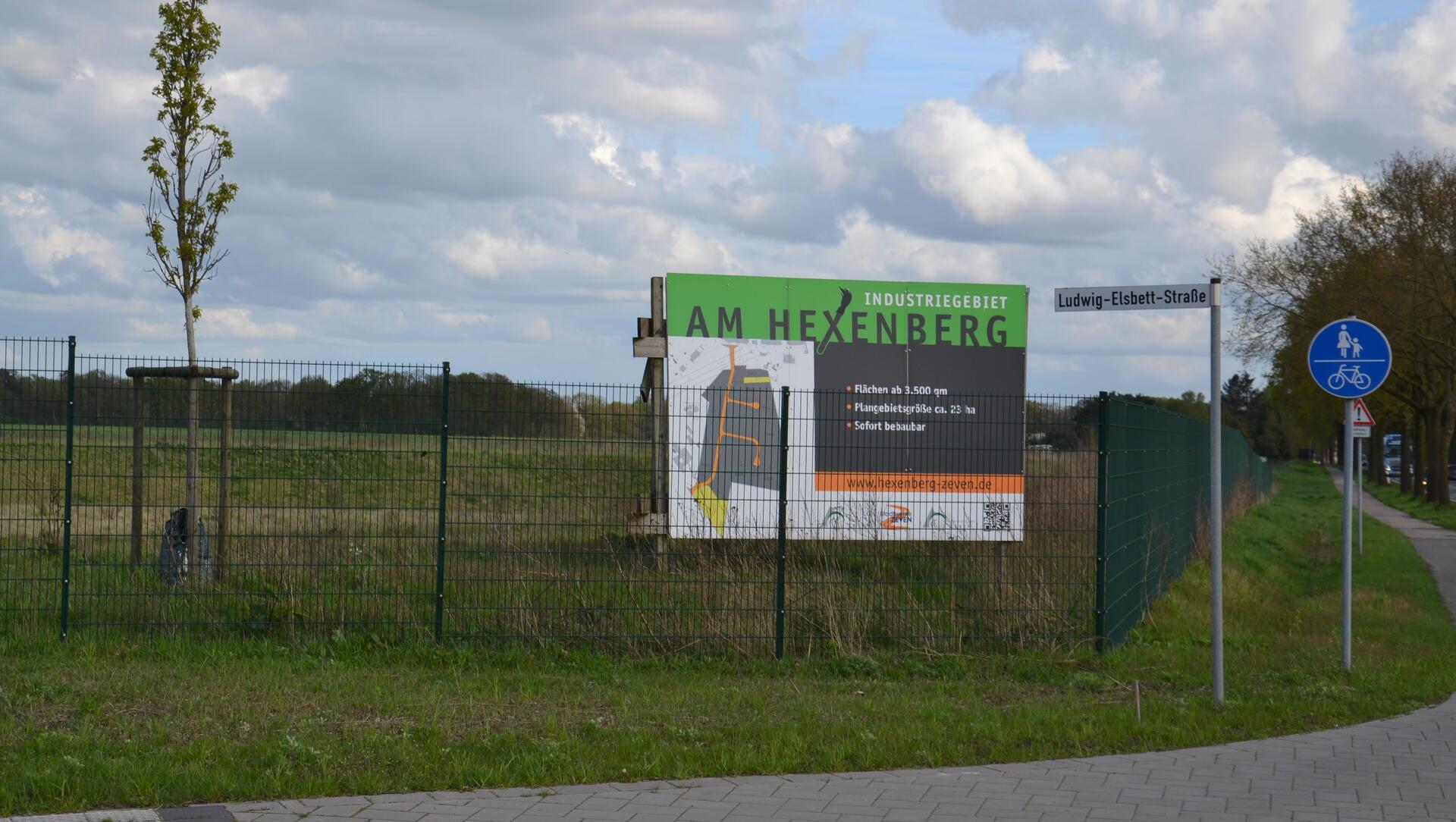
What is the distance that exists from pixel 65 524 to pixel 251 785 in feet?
15.5

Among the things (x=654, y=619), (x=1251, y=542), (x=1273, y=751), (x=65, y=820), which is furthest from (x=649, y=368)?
(x=1251, y=542)

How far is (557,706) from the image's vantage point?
326 inches

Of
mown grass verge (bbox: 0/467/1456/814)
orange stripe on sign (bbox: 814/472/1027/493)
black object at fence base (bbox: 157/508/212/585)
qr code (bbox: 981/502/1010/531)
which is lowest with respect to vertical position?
mown grass verge (bbox: 0/467/1456/814)

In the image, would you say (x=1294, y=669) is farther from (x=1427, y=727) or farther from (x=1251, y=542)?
(x=1251, y=542)

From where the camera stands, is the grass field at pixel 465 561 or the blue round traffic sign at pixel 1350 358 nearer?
the blue round traffic sign at pixel 1350 358

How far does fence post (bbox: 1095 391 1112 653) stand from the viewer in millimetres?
10625

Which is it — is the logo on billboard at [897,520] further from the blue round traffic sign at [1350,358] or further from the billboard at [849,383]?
the blue round traffic sign at [1350,358]

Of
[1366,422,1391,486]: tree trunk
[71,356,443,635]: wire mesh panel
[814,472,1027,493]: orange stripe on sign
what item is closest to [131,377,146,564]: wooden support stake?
[71,356,443,635]: wire mesh panel

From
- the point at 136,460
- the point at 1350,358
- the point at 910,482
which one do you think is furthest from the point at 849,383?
the point at 136,460

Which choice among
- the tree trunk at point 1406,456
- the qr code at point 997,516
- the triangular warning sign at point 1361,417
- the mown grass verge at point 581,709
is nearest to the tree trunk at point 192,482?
the mown grass verge at point 581,709

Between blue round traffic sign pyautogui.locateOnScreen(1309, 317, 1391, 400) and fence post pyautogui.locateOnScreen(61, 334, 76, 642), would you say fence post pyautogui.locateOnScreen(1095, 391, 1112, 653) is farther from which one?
fence post pyautogui.locateOnScreen(61, 334, 76, 642)

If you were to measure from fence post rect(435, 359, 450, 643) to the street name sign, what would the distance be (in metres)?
4.54

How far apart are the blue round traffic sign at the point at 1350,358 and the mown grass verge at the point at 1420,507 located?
2827 centimetres

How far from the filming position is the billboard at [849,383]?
13195 millimetres
